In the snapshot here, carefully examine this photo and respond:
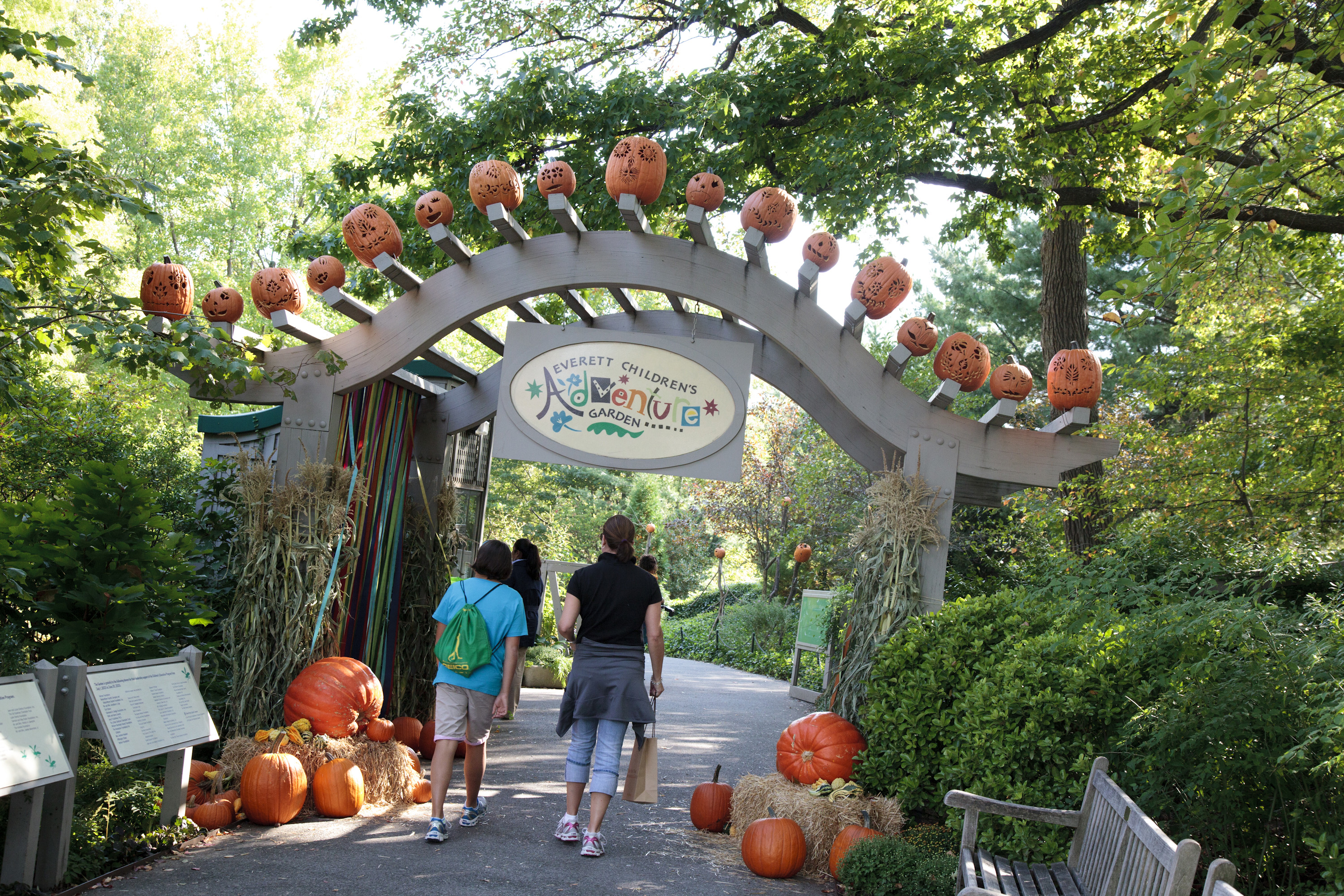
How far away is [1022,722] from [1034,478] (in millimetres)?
1595

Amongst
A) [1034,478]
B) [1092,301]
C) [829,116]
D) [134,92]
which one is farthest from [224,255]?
[1034,478]

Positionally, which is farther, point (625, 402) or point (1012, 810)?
point (625, 402)

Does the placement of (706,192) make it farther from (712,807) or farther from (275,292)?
(712,807)

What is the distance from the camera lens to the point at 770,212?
5.39 meters

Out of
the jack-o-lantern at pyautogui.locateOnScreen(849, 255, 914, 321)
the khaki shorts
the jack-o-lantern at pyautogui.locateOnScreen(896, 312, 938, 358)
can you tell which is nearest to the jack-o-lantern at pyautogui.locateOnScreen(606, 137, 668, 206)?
the jack-o-lantern at pyautogui.locateOnScreen(849, 255, 914, 321)

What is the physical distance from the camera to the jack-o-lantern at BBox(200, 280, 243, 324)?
580 cm

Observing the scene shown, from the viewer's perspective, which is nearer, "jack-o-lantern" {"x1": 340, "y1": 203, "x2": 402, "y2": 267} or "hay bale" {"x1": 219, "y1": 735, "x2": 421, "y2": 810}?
"hay bale" {"x1": 219, "y1": 735, "x2": 421, "y2": 810}

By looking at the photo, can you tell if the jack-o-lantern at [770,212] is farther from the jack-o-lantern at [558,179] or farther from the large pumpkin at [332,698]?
the large pumpkin at [332,698]

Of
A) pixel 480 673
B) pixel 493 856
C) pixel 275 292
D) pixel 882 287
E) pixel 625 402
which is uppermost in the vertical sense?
pixel 882 287

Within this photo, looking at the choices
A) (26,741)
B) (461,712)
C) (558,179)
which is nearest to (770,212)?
(558,179)

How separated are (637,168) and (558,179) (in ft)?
1.58

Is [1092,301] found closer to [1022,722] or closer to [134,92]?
[1022,722]

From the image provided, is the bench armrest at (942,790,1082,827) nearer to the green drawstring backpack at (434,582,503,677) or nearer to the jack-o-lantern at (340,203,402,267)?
the green drawstring backpack at (434,582,503,677)

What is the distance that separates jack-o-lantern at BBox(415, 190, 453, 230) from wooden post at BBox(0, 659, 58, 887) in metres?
3.46
